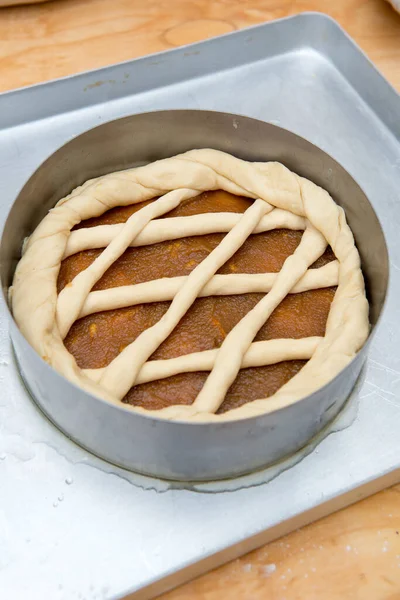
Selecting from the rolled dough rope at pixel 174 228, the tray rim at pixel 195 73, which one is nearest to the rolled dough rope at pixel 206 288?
the rolled dough rope at pixel 174 228

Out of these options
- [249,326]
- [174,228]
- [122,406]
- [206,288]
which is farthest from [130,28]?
[122,406]

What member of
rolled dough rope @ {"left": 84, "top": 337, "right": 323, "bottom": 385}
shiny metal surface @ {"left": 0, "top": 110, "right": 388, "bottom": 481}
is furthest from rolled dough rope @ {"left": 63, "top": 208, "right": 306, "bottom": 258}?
rolled dough rope @ {"left": 84, "top": 337, "right": 323, "bottom": 385}

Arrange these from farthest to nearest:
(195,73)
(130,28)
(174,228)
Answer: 1. (130,28)
2. (195,73)
3. (174,228)

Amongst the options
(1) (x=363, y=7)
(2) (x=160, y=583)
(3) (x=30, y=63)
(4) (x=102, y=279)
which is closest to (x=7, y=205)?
(4) (x=102, y=279)

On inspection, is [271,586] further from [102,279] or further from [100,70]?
[100,70]

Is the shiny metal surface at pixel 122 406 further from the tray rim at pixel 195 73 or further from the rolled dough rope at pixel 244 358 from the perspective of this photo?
the tray rim at pixel 195 73

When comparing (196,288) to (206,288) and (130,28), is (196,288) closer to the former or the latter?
(206,288)
